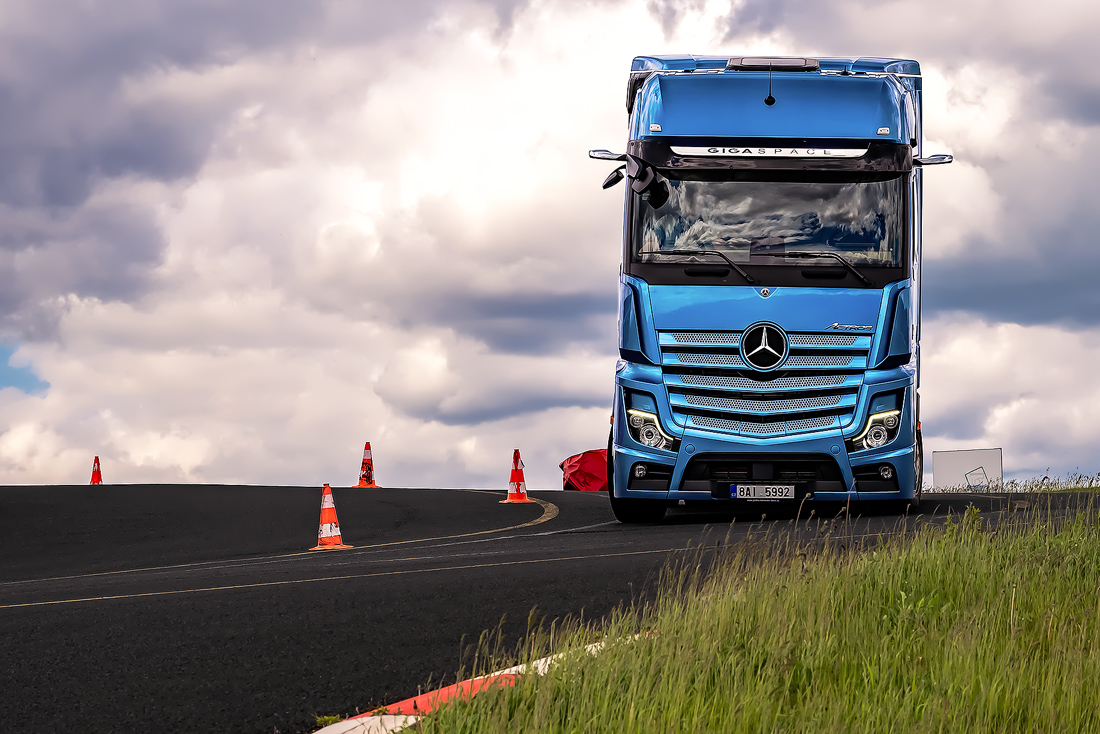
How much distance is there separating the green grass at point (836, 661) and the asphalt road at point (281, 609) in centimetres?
70

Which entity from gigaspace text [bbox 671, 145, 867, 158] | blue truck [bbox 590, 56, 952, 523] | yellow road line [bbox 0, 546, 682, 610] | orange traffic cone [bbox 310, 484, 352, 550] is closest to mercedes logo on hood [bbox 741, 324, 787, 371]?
blue truck [bbox 590, 56, 952, 523]

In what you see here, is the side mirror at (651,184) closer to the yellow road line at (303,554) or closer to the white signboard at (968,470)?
the yellow road line at (303,554)

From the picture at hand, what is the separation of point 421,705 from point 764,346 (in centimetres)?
740

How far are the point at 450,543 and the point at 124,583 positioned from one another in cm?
401

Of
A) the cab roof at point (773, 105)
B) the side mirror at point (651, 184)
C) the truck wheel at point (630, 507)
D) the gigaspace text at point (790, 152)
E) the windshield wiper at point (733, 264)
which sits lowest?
the truck wheel at point (630, 507)

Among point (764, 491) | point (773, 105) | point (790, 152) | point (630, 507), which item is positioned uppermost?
point (773, 105)

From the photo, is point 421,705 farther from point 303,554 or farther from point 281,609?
point 303,554

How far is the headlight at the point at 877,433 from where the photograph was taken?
1120 cm

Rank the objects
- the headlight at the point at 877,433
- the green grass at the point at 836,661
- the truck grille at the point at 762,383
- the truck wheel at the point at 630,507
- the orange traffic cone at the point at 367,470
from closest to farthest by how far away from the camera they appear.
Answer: the green grass at the point at 836,661 → the truck grille at the point at 762,383 → the headlight at the point at 877,433 → the truck wheel at the point at 630,507 → the orange traffic cone at the point at 367,470

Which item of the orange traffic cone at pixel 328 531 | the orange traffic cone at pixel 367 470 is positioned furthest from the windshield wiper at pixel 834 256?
the orange traffic cone at pixel 367 470

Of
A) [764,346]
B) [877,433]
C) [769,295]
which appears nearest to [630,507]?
[764,346]

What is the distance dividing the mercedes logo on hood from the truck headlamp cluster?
109cm

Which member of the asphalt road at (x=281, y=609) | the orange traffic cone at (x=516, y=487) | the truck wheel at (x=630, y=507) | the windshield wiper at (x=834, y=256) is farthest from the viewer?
the orange traffic cone at (x=516, y=487)

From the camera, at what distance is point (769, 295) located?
10.9m
